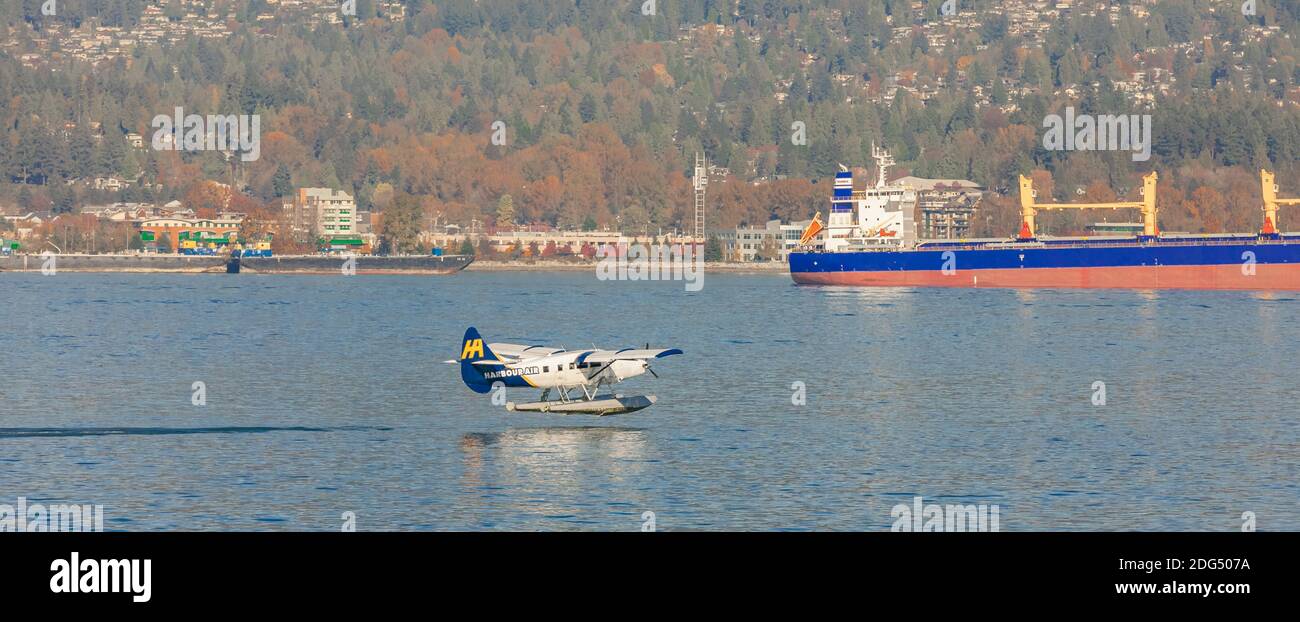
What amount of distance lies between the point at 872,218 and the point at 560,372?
14206 centimetres

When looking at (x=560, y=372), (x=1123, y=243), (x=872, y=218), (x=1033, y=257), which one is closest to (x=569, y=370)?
(x=560, y=372)

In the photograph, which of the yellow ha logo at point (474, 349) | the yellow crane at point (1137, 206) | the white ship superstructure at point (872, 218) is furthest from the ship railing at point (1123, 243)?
the yellow ha logo at point (474, 349)

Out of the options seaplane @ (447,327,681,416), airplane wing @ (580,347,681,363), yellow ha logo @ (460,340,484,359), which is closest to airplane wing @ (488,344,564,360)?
seaplane @ (447,327,681,416)

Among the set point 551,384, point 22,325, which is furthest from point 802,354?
point 22,325

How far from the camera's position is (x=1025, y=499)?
38.2 metres

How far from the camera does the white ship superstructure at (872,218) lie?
609 ft

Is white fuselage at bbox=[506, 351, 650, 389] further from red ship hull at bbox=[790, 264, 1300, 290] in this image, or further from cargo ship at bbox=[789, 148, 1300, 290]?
red ship hull at bbox=[790, 264, 1300, 290]

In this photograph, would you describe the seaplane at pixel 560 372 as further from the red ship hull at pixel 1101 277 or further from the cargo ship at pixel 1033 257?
the red ship hull at pixel 1101 277

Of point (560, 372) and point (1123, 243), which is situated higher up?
point (1123, 243)

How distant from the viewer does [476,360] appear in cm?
4956

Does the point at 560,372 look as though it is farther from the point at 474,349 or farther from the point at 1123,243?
the point at 1123,243

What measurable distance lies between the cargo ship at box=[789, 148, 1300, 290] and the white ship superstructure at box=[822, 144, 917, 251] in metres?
0.11

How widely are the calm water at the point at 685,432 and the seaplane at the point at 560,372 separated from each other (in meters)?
0.79
